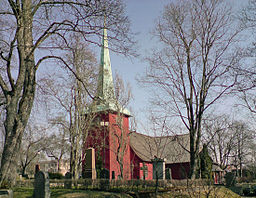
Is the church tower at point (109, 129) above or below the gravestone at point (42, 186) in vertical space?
above

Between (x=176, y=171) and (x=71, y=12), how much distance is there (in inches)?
1165

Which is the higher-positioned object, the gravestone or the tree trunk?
the tree trunk

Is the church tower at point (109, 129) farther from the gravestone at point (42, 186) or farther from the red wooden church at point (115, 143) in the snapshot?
the gravestone at point (42, 186)

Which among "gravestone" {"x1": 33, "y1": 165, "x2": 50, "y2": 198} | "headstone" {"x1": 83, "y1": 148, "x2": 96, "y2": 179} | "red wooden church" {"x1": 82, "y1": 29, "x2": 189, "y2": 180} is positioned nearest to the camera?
"gravestone" {"x1": 33, "y1": 165, "x2": 50, "y2": 198}

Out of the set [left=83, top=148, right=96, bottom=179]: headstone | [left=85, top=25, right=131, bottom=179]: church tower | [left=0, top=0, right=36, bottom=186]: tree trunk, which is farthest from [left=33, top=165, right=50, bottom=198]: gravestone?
[left=85, top=25, right=131, bottom=179]: church tower

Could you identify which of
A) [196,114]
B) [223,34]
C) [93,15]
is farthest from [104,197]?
[223,34]

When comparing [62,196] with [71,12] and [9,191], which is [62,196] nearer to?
[9,191]

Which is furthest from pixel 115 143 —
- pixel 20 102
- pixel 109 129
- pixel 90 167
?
pixel 20 102

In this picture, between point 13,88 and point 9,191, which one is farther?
Answer: point 13,88

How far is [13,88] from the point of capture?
1048 cm

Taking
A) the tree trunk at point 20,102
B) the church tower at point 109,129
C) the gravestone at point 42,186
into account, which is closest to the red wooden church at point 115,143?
the church tower at point 109,129

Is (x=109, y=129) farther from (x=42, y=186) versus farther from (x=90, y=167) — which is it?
(x=42, y=186)

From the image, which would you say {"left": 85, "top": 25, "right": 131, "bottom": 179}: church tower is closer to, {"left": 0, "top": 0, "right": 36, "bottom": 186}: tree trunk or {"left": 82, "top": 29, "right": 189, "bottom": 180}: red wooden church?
{"left": 82, "top": 29, "right": 189, "bottom": 180}: red wooden church

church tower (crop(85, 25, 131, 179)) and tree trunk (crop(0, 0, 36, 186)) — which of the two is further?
church tower (crop(85, 25, 131, 179))
